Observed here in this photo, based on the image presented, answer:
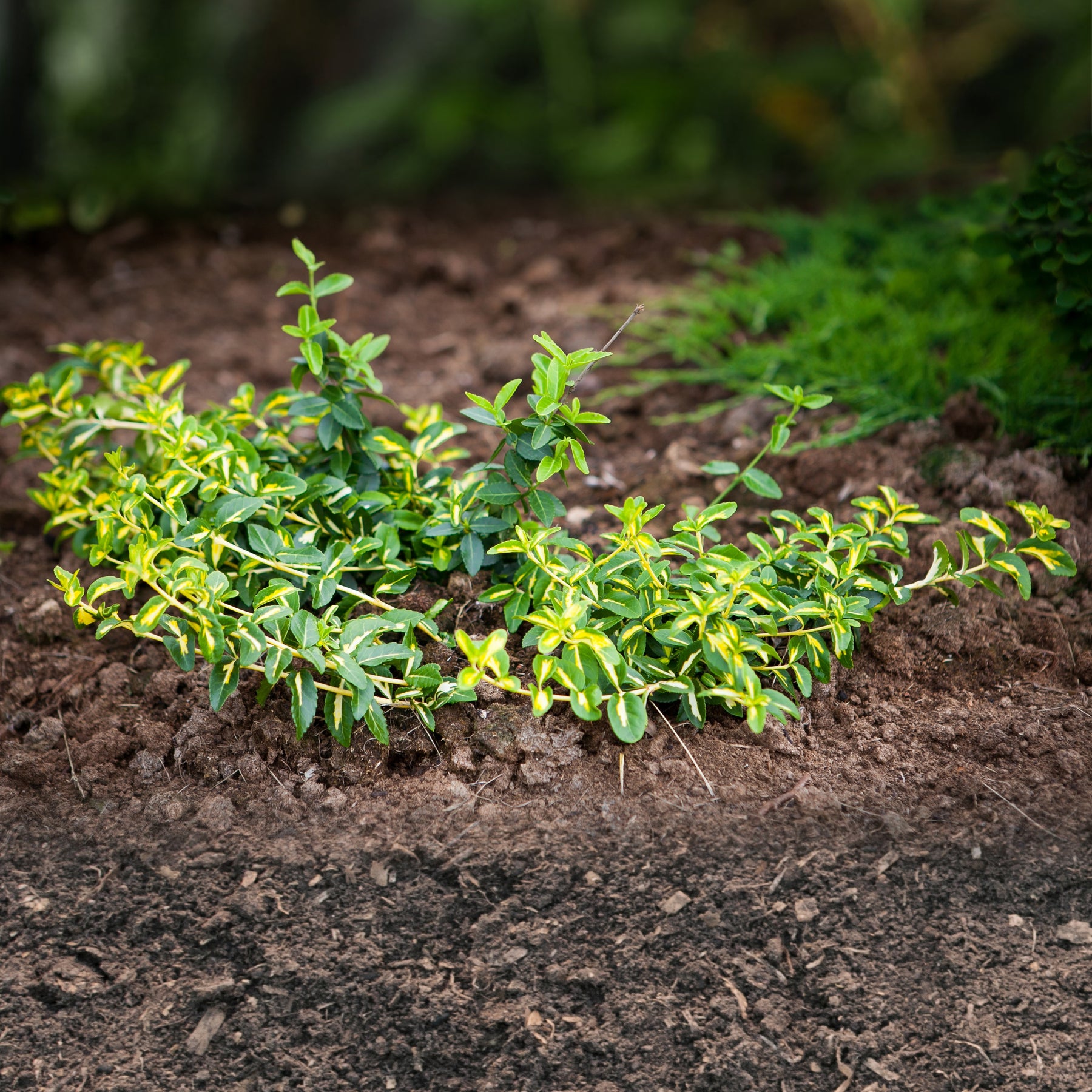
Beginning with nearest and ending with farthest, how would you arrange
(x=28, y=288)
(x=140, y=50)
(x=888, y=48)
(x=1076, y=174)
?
(x=1076, y=174) < (x=28, y=288) < (x=140, y=50) < (x=888, y=48)

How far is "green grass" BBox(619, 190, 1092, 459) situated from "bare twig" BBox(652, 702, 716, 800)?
3.47ft

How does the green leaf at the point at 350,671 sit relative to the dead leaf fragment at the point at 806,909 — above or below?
above

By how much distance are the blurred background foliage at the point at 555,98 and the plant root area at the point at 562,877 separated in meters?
2.88

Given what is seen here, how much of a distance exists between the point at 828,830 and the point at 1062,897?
397 millimetres

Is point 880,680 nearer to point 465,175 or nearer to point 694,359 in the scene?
point 694,359

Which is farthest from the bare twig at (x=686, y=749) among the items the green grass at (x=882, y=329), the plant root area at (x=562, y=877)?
the green grass at (x=882, y=329)

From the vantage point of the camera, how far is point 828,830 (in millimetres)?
A: 1709

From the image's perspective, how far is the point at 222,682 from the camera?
1719mm

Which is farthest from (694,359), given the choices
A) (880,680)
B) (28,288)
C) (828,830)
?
(28,288)

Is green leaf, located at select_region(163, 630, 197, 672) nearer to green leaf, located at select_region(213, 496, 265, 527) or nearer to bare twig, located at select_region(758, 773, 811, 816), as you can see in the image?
green leaf, located at select_region(213, 496, 265, 527)

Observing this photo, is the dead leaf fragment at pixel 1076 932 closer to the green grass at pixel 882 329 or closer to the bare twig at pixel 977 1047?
the bare twig at pixel 977 1047

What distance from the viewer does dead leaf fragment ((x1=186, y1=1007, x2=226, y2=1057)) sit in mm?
1462

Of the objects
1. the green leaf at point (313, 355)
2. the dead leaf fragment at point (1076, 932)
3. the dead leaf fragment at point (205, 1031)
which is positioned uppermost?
the green leaf at point (313, 355)

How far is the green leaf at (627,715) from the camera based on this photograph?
1.59 m
